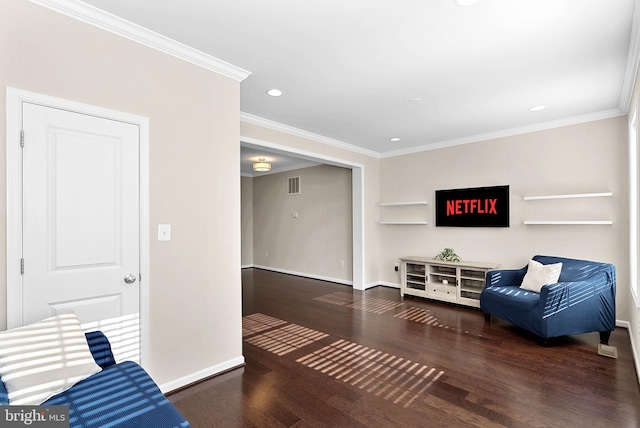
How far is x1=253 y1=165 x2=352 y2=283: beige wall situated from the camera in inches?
262

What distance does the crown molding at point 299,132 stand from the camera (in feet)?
13.7

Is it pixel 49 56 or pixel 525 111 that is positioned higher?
pixel 525 111

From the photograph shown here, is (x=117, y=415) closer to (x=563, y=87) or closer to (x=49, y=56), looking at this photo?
(x=49, y=56)

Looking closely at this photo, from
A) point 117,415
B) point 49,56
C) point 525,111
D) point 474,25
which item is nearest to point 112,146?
point 49,56

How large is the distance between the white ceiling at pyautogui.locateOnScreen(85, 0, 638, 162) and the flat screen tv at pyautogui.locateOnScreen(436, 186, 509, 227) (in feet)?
3.88

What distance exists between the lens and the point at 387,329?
3.91 meters

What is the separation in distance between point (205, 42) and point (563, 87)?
3.39 m

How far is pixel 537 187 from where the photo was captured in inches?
178

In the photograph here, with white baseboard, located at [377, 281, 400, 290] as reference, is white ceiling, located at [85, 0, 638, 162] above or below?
above

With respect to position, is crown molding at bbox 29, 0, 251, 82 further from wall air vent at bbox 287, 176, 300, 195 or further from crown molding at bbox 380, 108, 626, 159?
wall air vent at bbox 287, 176, 300, 195

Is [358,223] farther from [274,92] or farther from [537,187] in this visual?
[274,92]

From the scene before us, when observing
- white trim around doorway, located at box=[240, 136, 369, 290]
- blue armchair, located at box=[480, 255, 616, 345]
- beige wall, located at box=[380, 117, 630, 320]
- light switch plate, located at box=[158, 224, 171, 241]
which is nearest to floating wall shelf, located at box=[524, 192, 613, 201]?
beige wall, located at box=[380, 117, 630, 320]

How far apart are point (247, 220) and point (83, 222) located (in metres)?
6.81

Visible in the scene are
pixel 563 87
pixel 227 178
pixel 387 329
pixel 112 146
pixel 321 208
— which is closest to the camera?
pixel 112 146
